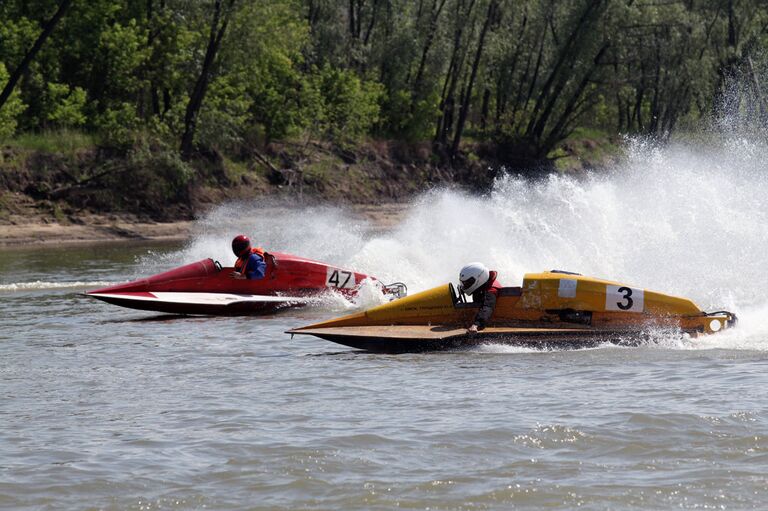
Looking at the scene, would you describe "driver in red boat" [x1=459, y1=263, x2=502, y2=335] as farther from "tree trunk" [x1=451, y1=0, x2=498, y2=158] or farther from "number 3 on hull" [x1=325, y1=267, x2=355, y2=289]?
"tree trunk" [x1=451, y1=0, x2=498, y2=158]

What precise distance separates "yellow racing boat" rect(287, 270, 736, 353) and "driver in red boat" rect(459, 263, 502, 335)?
12cm

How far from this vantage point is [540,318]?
14.3 metres

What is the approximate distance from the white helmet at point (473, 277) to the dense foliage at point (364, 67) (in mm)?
23230

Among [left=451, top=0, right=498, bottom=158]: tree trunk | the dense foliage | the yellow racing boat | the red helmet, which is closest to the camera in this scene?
the yellow racing boat

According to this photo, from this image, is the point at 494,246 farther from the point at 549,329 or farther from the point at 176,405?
the point at 176,405

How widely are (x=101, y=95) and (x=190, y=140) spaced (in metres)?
4.20

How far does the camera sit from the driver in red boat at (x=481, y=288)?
14.2 meters

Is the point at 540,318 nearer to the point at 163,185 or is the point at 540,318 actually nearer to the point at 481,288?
the point at 481,288

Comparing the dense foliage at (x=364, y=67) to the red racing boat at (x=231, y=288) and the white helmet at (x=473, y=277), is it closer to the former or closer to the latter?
the red racing boat at (x=231, y=288)

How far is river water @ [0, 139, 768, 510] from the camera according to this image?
8453 millimetres

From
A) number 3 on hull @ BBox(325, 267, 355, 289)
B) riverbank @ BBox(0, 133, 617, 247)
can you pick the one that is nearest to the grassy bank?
riverbank @ BBox(0, 133, 617, 247)

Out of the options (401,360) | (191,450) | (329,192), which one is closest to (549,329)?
(401,360)

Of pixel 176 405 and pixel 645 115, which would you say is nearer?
pixel 176 405

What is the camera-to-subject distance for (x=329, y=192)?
145ft
